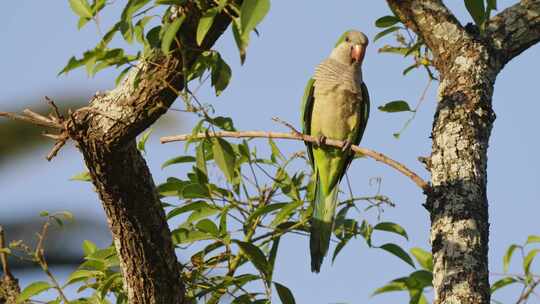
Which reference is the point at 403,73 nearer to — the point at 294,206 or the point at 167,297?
the point at 294,206

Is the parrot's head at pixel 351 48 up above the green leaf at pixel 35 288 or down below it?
above

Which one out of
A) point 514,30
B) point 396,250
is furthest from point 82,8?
point 514,30

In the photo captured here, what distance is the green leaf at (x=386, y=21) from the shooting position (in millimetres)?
3252

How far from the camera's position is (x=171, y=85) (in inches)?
103

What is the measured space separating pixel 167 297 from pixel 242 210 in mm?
430

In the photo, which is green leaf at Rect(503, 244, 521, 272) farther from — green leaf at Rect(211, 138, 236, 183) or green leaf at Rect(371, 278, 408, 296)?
green leaf at Rect(211, 138, 236, 183)

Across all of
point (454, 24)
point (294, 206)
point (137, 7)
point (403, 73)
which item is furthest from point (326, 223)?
point (137, 7)

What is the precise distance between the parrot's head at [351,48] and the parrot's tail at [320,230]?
1.33 metres

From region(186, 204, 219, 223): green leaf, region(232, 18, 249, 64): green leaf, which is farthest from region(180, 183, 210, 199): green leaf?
region(232, 18, 249, 64): green leaf

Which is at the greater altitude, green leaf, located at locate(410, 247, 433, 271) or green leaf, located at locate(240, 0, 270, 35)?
green leaf, located at locate(240, 0, 270, 35)

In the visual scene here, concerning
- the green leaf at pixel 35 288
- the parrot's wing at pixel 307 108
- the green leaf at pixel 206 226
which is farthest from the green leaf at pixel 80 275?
the parrot's wing at pixel 307 108

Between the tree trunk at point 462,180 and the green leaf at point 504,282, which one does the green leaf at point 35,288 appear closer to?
the tree trunk at point 462,180

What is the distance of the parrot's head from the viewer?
15.3ft

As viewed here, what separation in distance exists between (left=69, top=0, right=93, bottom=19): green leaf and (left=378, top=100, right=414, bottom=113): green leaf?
1.25m
